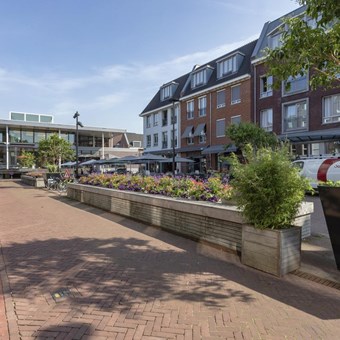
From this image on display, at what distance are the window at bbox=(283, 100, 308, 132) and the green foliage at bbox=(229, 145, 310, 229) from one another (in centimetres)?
2164

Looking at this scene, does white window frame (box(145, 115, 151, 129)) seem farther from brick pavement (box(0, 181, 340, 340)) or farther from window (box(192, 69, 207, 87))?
brick pavement (box(0, 181, 340, 340))

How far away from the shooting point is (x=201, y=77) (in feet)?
117

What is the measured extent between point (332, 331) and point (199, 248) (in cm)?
319

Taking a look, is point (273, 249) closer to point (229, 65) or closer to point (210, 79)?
point (229, 65)

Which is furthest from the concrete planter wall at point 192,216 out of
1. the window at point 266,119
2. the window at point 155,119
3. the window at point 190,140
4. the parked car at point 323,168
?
the window at point 155,119

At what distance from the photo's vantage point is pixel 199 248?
6.22m

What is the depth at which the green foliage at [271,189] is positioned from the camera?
4.68m

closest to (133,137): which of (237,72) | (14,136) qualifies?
(14,136)

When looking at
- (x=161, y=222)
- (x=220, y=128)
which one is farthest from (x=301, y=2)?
(x=220, y=128)

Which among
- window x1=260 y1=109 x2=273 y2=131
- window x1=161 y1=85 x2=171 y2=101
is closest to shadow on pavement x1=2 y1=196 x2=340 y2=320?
window x1=260 y1=109 x2=273 y2=131

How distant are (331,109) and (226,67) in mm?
12744

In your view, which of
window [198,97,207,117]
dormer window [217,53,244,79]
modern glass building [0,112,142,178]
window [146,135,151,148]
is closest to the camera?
dormer window [217,53,244,79]

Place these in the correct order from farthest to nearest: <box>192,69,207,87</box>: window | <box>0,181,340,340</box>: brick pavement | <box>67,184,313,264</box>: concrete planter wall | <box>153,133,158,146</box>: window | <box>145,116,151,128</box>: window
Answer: <box>145,116,151,128</box>: window, <box>153,133,158,146</box>: window, <box>192,69,207,87</box>: window, <box>67,184,313,264</box>: concrete planter wall, <box>0,181,340,340</box>: brick pavement

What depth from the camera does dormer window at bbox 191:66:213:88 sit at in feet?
115
